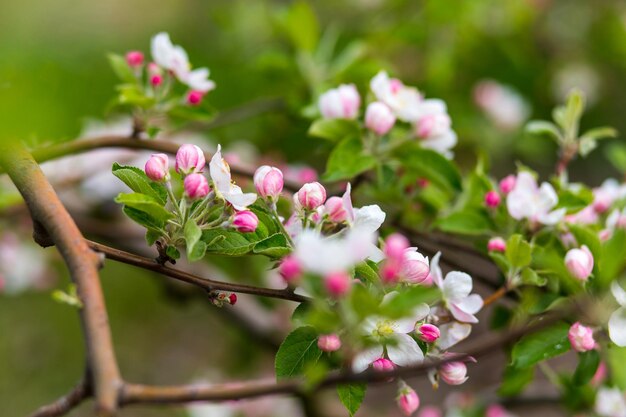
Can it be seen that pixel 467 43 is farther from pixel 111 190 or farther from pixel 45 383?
pixel 45 383

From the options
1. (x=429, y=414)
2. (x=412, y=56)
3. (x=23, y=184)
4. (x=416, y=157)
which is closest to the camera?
(x=23, y=184)

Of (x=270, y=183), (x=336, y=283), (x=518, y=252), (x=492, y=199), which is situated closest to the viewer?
(x=336, y=283)

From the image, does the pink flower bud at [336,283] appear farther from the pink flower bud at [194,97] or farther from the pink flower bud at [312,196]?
the pink flower bud at [194,97]

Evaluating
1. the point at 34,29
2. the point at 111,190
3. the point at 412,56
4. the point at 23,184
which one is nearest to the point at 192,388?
the point at 23,184

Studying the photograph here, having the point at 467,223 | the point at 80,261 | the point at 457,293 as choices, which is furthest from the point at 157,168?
the point at 467,223

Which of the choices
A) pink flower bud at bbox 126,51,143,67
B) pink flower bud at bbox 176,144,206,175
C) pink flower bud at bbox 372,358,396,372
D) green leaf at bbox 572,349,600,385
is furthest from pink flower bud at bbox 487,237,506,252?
pink flower bud at bbox 126,51,143,67

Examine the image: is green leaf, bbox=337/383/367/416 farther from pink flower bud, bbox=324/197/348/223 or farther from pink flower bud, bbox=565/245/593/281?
pink flower bud, bbox=565/245/593/281

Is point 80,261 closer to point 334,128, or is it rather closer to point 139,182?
point 139,182
